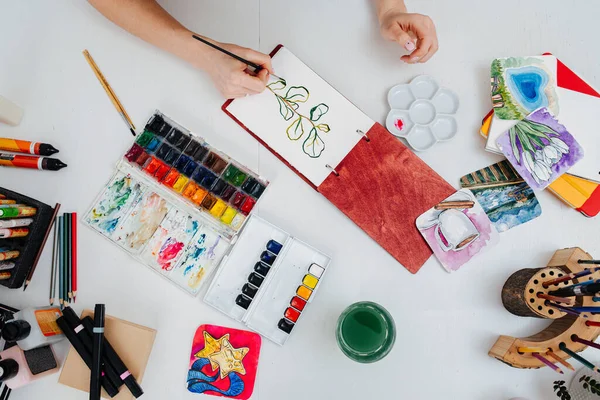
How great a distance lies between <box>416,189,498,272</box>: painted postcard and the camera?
3.51 ft

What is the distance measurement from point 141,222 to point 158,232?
0.05 m

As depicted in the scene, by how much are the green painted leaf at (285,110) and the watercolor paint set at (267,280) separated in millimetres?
255

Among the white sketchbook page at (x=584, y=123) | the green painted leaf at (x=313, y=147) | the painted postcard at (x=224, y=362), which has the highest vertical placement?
the white sketchbook page at (x=584, y=123)

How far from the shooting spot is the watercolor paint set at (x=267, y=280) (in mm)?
1057

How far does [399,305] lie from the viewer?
3.52 feet

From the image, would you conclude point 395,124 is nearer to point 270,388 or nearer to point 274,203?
point 274,203

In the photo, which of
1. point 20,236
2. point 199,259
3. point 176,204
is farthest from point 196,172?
point 20,236

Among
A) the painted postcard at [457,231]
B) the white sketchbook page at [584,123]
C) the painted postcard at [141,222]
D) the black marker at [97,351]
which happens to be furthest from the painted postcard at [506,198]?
the black marker at [97,351]

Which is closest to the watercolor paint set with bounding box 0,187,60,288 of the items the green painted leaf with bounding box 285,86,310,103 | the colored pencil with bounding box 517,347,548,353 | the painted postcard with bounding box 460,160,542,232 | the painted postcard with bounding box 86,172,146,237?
the painted postcard with bounding box 86,172,146,237

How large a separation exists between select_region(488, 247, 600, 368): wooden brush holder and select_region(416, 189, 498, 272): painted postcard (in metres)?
0.10

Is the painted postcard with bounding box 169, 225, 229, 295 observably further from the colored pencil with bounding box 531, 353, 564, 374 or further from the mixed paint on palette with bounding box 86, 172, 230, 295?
the colored pencil with bounding box 531, 353, 564, 374

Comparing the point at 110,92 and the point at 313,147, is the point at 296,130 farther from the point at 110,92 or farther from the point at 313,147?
the point at 110,92

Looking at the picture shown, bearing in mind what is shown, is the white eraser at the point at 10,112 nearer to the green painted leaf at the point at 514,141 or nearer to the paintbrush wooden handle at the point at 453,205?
the paintbrush wooden handle at the point at 453,205

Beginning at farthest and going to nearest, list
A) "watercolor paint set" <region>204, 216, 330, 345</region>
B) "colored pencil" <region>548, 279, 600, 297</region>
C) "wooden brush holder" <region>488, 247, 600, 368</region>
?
"watercolor paint set" <region>204, 216, 330, 345</region> → "wooden brush holder" <region>488, 247, 600, 368</region> → "colored pencil" <region>548, 279, 600, 297</region>
